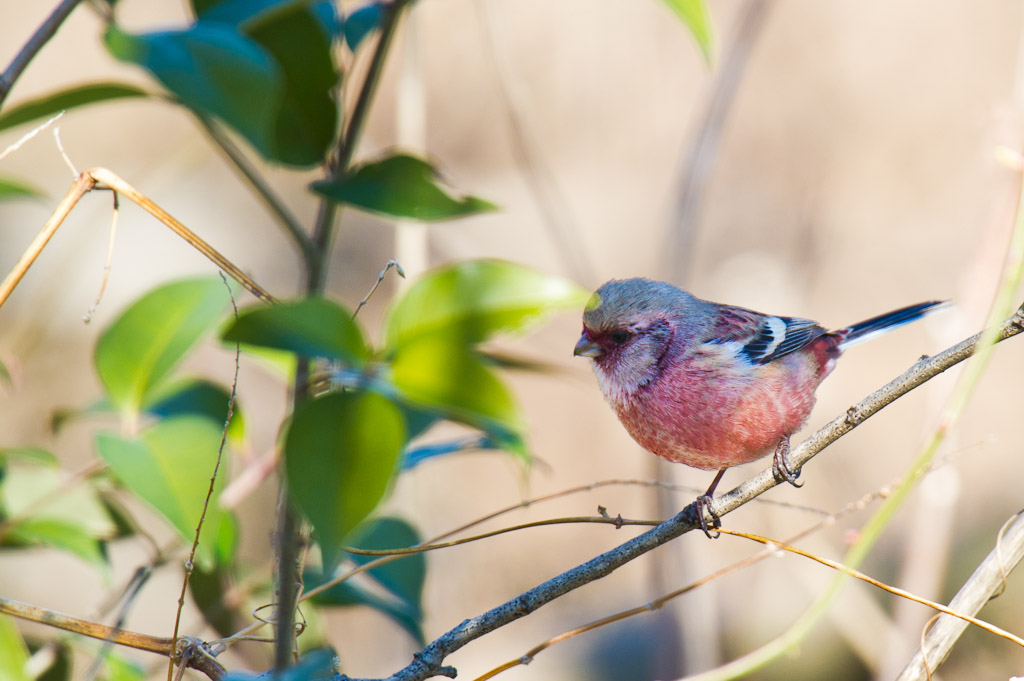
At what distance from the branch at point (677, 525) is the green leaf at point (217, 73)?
2.34 ft

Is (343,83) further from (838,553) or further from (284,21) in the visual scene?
(838,553)

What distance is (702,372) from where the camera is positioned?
1802mm

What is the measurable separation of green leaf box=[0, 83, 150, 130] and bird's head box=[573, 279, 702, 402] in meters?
0.97

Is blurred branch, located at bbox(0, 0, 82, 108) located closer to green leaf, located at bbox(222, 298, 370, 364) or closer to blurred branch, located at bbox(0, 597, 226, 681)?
green leaf, located at bbox(222, 298, 370, 364)

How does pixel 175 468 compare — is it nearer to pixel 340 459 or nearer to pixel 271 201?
pixel 271 201

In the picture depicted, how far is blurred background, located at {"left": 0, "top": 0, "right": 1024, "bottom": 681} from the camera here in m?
4.95

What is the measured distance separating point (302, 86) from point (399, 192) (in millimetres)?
313

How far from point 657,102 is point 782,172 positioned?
3.37 ft

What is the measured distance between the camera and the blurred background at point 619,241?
195 inches

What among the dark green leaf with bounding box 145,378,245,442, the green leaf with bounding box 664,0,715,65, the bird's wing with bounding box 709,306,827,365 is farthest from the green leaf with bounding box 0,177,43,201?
the bird's wing with bounding box 709,306,827,365

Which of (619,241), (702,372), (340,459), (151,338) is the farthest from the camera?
(619,241)

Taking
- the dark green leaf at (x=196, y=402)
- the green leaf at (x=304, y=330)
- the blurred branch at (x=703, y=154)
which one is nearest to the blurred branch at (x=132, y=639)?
the green leaf at (x=304, y=330)

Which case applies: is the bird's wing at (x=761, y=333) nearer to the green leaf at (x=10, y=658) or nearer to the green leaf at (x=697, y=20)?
the green leaf at (x=697, y=20)

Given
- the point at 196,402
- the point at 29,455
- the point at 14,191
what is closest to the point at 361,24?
the point at 14,191
